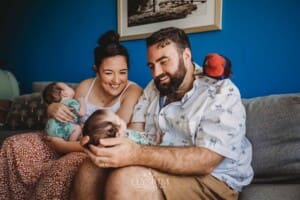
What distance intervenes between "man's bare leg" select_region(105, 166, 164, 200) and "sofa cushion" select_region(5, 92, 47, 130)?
1.52 metres

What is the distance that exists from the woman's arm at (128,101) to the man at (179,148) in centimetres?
14

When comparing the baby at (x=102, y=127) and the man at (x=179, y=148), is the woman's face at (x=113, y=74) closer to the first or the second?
the man at (x=179, y=148)

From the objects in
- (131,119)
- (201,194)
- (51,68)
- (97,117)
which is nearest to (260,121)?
(201,194)

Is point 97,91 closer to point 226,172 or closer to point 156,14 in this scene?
point 156,14

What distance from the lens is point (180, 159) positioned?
48.4 inches

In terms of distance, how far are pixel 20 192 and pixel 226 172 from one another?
102 centimetres

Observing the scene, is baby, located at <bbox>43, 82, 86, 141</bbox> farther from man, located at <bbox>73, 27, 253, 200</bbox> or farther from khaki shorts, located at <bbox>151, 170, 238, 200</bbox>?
khaki shorts, located at <bbox>151, 170, 238, 200</bbox>

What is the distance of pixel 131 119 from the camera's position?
172 centimetres

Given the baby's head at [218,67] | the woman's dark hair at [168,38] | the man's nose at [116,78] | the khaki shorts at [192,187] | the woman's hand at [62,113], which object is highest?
the woman's dark hair at [168,38]

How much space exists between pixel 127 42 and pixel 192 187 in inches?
58.3

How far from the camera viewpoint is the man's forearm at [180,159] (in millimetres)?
1211

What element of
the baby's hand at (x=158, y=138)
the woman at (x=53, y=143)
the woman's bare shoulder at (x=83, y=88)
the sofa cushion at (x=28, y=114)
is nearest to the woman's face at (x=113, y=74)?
the woman at (x=53, y=143)

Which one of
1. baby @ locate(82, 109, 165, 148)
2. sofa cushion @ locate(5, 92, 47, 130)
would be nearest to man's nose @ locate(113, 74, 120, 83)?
baby @ locate(82, 109, 165, 148)

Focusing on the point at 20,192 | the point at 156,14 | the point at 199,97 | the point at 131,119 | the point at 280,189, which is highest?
the point at 156,14
